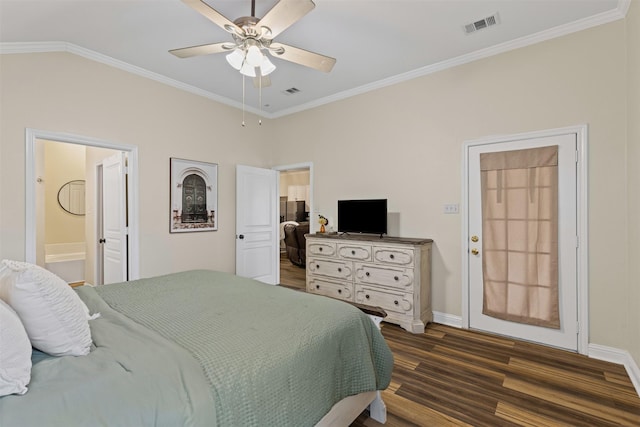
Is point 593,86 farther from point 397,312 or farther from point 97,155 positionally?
point 97,155

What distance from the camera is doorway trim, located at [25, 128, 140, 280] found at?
2.89 m

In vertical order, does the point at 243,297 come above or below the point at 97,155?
below

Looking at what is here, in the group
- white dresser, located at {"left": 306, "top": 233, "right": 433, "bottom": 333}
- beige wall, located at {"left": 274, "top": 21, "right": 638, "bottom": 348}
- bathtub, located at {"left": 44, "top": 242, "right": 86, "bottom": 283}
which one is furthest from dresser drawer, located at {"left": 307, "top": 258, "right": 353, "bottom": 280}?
bathtub, located at {"left": 44, "top": 242, "right": 86, "bottom": 283}

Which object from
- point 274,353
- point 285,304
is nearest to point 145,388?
point 274,353

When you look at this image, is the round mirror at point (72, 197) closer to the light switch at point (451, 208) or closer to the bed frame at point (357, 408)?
the bed frame at point (357, 408)

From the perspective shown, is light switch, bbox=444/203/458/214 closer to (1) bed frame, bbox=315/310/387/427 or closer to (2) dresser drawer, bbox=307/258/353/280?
(2) dresser drawer, bbox=307/258/353/280

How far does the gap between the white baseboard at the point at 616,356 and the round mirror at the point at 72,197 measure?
7.62 metres

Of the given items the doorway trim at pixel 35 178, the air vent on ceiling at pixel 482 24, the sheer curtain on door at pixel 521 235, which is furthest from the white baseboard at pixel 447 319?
the doorway trim at pixel 35 178

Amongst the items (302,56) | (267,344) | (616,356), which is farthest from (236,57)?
(616,356)

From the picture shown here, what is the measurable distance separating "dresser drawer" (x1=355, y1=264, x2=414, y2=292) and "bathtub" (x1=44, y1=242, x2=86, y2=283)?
192 inches

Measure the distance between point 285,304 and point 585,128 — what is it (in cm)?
308

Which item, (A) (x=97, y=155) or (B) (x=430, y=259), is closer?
(B) (x=430, y=259)

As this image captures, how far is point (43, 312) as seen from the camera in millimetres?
1118

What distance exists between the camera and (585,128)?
8.95 ft
